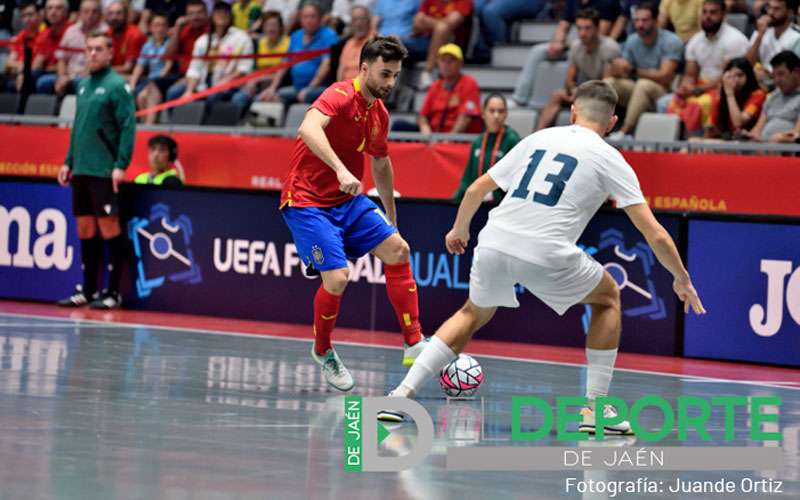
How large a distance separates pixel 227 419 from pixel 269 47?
41.5 feet

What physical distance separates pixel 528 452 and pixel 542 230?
48.1 inches

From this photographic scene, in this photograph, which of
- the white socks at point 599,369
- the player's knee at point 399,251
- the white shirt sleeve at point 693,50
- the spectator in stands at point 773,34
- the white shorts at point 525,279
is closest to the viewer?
the white shorts at point 525,279

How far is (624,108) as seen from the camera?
1695 centimetres

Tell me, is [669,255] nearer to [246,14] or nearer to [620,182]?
A: [620,182]

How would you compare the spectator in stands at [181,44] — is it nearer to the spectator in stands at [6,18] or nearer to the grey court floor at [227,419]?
the spectator in stands at [6,18]

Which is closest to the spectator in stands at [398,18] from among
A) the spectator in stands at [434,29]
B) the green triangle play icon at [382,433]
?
the spectator in stands at [434,29]

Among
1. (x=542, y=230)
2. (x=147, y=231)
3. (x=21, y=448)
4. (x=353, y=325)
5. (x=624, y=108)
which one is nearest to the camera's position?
(x=21, y=448)

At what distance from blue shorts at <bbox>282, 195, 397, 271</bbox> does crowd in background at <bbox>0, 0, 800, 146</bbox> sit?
4.69 meters

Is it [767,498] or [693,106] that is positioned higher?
[693,106]

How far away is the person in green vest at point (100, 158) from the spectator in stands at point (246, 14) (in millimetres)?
6836

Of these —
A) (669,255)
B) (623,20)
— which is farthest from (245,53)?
(669,255)

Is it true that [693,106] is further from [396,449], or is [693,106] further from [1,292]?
[396,449]

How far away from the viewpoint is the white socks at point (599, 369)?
340 inches

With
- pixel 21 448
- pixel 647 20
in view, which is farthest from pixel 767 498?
pixel 647 20
